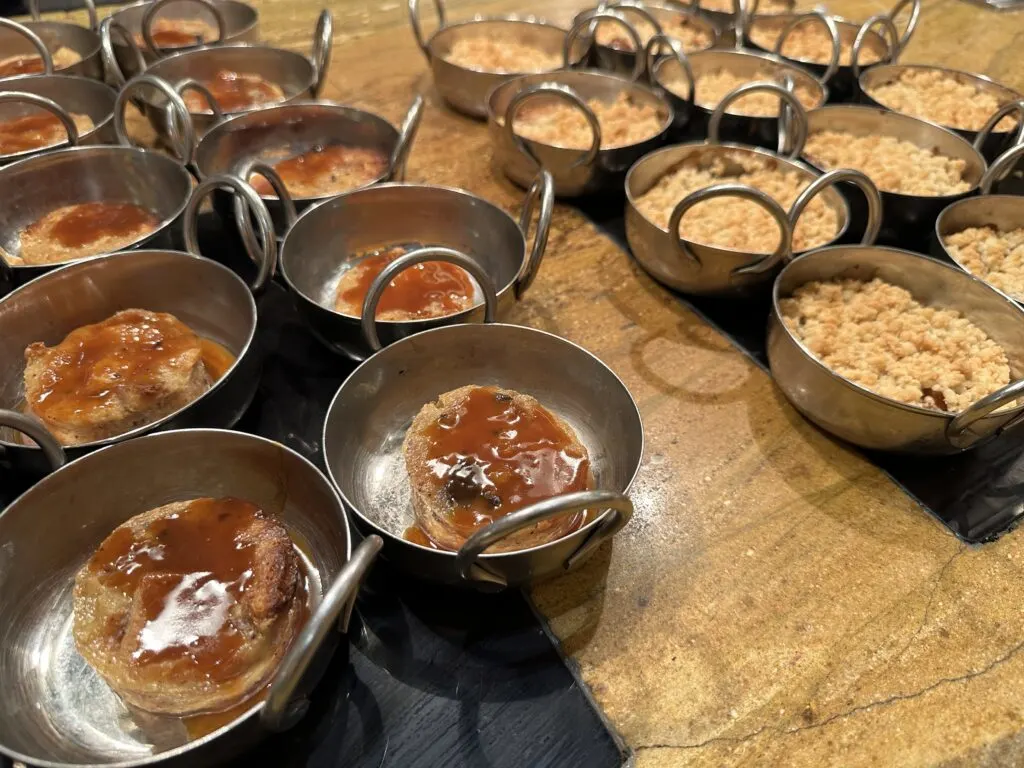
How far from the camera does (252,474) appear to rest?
1281 millimetres

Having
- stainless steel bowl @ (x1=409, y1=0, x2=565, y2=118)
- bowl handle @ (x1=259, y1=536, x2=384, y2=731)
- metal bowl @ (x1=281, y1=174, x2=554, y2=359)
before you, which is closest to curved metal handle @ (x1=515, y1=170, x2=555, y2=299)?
metal bowl @ (x1=281, y1=174, x2=554, y2=359)

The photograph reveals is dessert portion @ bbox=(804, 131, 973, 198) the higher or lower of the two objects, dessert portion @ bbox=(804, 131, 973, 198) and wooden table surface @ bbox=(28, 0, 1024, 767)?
the higher

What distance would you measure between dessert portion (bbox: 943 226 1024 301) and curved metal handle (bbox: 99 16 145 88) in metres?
2.55

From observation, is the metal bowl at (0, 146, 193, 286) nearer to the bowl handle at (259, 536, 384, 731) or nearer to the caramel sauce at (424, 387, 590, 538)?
the caramel sauce at (424, 387, 590, 538)

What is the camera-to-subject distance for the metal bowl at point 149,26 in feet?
7.70

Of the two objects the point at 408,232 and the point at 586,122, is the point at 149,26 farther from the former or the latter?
the point at 586,122

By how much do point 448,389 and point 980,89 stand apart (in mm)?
2470

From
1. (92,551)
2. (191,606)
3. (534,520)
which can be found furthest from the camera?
(92,551)

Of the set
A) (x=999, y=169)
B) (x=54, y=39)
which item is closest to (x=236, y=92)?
(x=54, y=39)

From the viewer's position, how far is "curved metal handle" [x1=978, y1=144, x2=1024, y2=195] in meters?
1.96

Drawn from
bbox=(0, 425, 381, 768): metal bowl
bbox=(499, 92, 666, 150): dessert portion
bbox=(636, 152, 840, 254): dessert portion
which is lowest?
bbox=(0, 425, 381, 768): metal bowl

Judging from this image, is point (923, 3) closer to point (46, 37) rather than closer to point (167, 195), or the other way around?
point (167, 195)

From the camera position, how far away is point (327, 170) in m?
2.14

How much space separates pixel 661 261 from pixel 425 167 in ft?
3.21
